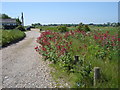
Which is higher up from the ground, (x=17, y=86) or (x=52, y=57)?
(x=52, y=57)

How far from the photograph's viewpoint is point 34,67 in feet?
20.1

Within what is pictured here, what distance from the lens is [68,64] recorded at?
498 cm

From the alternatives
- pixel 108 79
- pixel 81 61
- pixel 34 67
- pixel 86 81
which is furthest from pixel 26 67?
pixel 108 79

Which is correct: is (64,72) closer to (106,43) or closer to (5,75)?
(5,75)

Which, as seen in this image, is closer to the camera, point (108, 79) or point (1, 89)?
point (108, 79)

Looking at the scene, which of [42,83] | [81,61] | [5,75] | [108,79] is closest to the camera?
[108,79]

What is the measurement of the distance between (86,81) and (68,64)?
3.99 ft

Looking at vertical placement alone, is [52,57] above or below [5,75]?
above

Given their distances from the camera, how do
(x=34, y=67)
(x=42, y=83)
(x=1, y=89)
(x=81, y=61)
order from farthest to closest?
(x=34, y=67)
(x=81, y=61)
(x=42, y=83)
(x=1, y=89)

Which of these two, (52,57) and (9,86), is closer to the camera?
(9,86)

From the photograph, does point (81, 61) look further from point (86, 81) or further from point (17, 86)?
point (17, 86)

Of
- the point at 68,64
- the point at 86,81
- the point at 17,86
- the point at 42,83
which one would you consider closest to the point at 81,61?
the point at 68,64

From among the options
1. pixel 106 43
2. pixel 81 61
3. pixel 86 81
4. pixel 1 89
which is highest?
pixel 106 43

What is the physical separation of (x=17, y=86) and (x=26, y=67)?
74.6 inches
